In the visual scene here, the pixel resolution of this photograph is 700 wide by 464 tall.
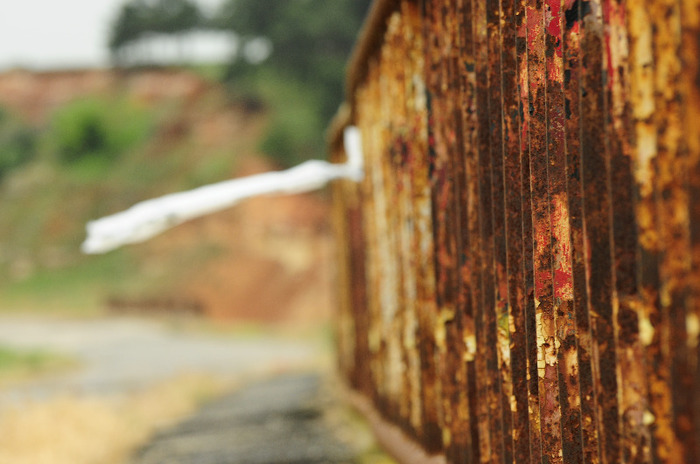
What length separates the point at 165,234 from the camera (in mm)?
26500

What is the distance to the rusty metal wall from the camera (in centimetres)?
129

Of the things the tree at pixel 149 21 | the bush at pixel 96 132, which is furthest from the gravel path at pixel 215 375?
the tree at pixel 149 21

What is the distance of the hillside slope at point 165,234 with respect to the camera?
24031mm

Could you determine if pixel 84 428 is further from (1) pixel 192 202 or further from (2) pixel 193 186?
(2) pixel 193 186

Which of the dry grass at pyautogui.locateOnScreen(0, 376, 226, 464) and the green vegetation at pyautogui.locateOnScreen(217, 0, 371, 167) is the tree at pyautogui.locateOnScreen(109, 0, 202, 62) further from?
the dry grass at pyautogui.locateOnScreen(0, 376, 226, 464)

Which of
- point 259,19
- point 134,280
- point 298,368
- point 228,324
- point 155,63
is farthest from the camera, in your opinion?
point 155,63

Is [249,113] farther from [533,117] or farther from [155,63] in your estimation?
[533,117]

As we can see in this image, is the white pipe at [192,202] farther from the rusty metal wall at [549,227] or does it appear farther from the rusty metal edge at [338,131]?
the rusty metal wall at [549,227]

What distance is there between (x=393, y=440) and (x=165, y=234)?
943 inches

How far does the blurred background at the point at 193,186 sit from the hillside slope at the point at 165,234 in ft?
0.19

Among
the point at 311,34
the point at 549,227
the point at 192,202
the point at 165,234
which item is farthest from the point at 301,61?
the point at 549,227

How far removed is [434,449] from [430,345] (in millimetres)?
442

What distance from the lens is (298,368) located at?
11812 mm

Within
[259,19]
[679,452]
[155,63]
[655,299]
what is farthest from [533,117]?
[155,63]
